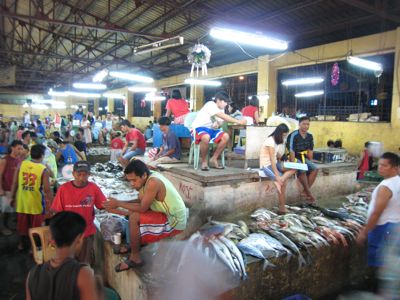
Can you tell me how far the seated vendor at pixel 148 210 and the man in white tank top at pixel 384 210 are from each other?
2.32 m

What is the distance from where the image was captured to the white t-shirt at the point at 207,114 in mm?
5645

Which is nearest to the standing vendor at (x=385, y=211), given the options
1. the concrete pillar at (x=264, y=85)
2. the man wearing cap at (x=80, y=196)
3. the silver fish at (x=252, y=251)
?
the silver fish at (x=252, y=251)

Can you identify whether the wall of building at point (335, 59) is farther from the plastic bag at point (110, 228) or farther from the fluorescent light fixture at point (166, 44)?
the plastic bag at point (110, 228)

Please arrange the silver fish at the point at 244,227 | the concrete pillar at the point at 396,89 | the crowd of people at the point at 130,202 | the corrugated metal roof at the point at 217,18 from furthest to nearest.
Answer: the concrete pillar at the point at 396,89, the corrugated metal roof at the point at 217,18, the silver fish at the point at 244,227, the crowd of people at the point at 130,202

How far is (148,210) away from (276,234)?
7.02 ft

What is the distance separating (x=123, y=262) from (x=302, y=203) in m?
4.34

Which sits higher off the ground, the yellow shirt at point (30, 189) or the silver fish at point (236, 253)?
the yellow shirt at point (30, 189)

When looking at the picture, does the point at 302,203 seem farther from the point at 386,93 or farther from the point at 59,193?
the point at 386,93

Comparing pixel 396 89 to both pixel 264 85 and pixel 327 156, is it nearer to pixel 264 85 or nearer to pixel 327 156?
pixel 327 156

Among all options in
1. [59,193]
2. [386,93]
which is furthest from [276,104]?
[59,193]

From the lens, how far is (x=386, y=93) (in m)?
11.1

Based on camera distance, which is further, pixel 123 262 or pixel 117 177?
pixel 117 177

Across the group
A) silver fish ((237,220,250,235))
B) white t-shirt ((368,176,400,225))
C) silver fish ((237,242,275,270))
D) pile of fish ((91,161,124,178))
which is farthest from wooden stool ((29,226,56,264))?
pile of fish ((91,161,124,178))

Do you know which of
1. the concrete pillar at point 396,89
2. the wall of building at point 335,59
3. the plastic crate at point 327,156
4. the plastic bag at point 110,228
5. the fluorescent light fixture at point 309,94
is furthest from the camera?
the fluorescent light fixture at point 309,94
